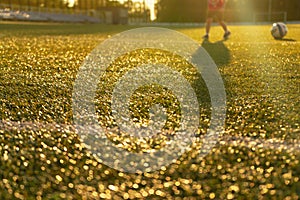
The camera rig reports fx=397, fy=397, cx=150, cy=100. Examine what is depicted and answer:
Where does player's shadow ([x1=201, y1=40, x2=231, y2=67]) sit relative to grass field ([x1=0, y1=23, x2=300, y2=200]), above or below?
below

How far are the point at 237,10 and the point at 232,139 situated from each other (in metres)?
31.0

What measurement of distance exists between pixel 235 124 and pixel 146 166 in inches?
21.8

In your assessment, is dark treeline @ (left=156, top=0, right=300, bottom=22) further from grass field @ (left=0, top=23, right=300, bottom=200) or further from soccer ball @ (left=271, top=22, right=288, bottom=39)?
grass field @ (left=0, top=23, right=300, bottom=200)

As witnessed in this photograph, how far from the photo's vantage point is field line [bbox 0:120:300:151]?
4.27 ft

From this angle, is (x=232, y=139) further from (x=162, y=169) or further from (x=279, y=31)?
(x=279, y=31)

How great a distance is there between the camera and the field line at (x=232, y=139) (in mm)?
1301

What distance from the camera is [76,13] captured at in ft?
98.4

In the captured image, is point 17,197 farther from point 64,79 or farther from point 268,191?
point 64,79

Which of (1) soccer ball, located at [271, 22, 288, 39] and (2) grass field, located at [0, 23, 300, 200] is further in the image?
(1) soccer ball, located at [271, 22, 288, 39]

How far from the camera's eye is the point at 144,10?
3350 cm

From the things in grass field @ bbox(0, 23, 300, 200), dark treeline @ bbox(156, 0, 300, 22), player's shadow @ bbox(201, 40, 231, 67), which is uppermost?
dark treeline @ bbox(156, 0, 300, 22)

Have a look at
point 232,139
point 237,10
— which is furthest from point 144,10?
point 232,139

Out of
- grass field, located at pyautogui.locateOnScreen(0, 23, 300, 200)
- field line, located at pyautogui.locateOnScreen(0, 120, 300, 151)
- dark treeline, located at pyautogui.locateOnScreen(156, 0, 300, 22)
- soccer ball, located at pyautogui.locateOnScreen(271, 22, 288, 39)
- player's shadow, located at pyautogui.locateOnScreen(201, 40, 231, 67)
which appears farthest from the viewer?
dark treeline, located at pyautogui.locateOnScreen(156, 0, 300, 22)

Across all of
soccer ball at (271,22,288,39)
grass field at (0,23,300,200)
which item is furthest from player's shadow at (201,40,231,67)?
soccer ball at (271,22,288,39)
